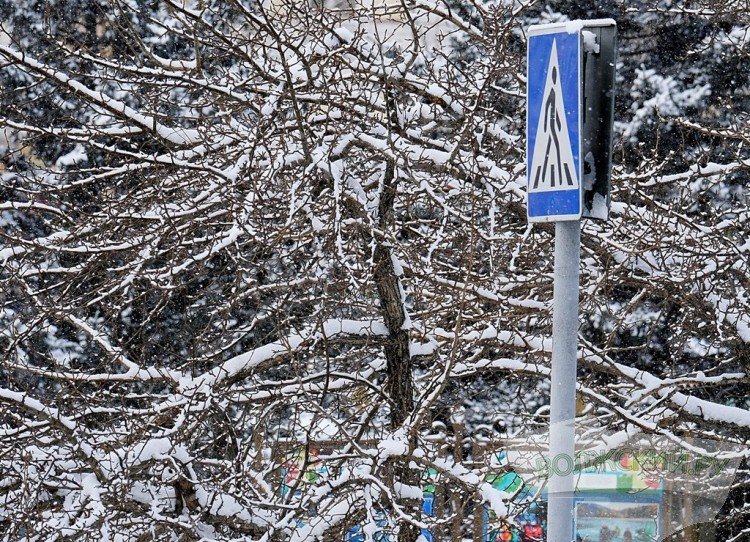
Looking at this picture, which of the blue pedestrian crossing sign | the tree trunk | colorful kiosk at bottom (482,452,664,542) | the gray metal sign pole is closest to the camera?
the gray metal sign pole

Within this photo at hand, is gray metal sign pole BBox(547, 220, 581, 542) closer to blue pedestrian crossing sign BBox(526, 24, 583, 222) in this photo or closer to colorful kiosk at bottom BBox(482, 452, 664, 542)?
blue pedestrian crossing sign BBox(526, 24, 583, 222)

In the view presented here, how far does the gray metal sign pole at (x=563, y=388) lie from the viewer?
9.14 feet

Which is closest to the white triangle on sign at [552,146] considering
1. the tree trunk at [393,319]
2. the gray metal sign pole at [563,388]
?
the gray metal sign pole at [563,388]

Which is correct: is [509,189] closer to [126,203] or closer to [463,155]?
[463,155]

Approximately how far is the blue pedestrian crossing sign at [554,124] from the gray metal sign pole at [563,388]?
0.10 metres

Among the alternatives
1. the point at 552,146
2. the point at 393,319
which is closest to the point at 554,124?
the point at 552,146

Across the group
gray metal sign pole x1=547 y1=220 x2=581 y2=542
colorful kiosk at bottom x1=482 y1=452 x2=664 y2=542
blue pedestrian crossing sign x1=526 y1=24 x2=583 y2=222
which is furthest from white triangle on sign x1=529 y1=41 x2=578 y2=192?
colorful kiosk at bottom x1=482 y1=452 x2=664 y2=542

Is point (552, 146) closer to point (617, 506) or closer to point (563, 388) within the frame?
point (563, 388)

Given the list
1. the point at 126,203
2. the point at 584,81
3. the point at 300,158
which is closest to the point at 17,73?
the point at 126,203

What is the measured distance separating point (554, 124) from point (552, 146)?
0.06 meters

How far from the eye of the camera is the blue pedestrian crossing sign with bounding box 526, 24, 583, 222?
291 cm

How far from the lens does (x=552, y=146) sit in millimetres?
2957

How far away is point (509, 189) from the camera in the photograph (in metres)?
7.16

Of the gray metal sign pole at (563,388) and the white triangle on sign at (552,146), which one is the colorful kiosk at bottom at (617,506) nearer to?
the gray metal sign pole at (563,388)
